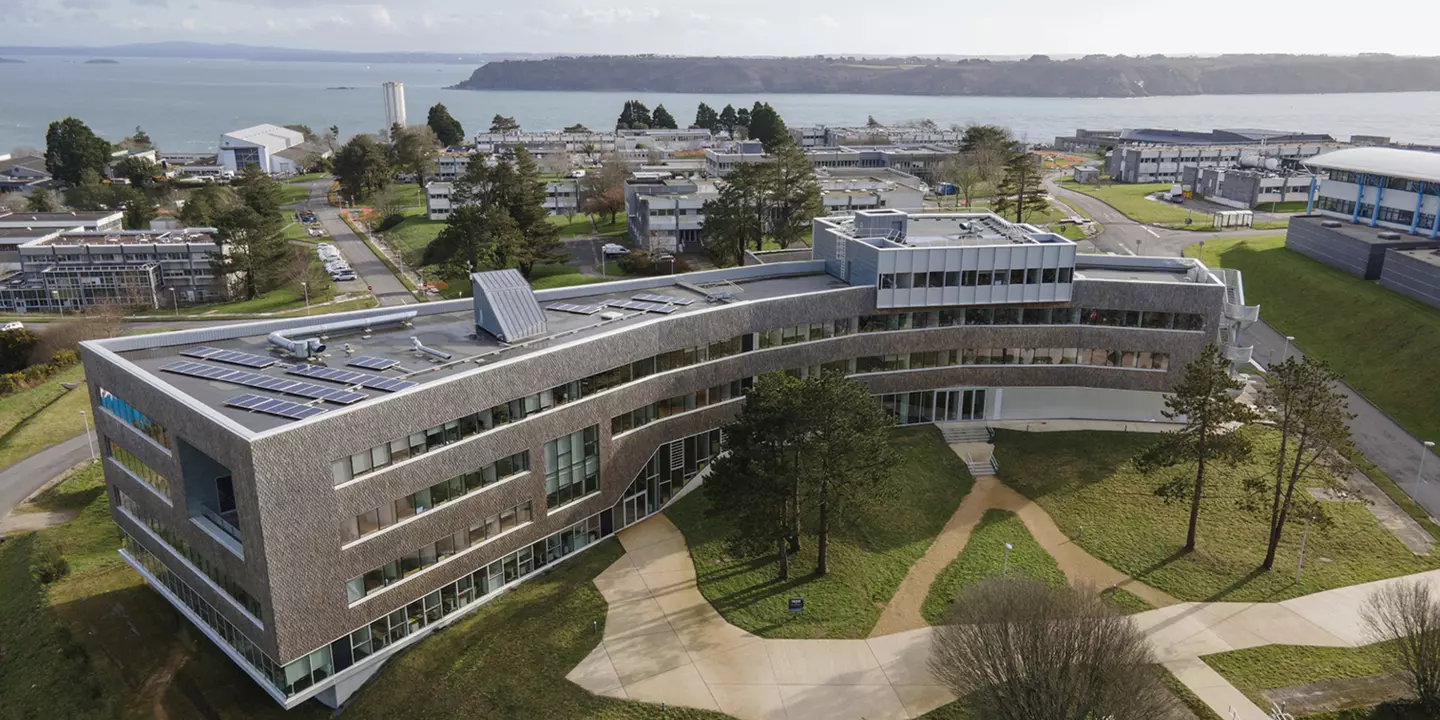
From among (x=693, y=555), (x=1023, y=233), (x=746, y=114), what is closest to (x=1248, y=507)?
(x=1023, y=233)

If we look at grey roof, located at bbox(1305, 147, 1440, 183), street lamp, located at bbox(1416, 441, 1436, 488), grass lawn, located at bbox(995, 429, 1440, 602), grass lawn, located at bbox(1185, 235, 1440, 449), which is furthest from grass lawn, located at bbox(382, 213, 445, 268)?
grey roof, located at bbox(1305, 147, 1440, 183)

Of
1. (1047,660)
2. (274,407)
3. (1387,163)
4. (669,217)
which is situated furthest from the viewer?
(669,217)

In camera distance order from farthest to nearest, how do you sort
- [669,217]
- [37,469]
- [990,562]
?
1. [669,217]
2. [37,469]
3. [990,562]

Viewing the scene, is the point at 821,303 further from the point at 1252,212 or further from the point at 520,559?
the point at 1252,212

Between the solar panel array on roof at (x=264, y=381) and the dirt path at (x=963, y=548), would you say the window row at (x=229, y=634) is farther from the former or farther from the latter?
the dirt path at (x=963, y=548)

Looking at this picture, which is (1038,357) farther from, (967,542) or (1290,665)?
(1290,665)

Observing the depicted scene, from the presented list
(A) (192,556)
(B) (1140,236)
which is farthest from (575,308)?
(B) (1140,236)

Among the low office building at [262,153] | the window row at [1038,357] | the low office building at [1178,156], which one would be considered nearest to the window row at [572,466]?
the window row at [1038,357]
